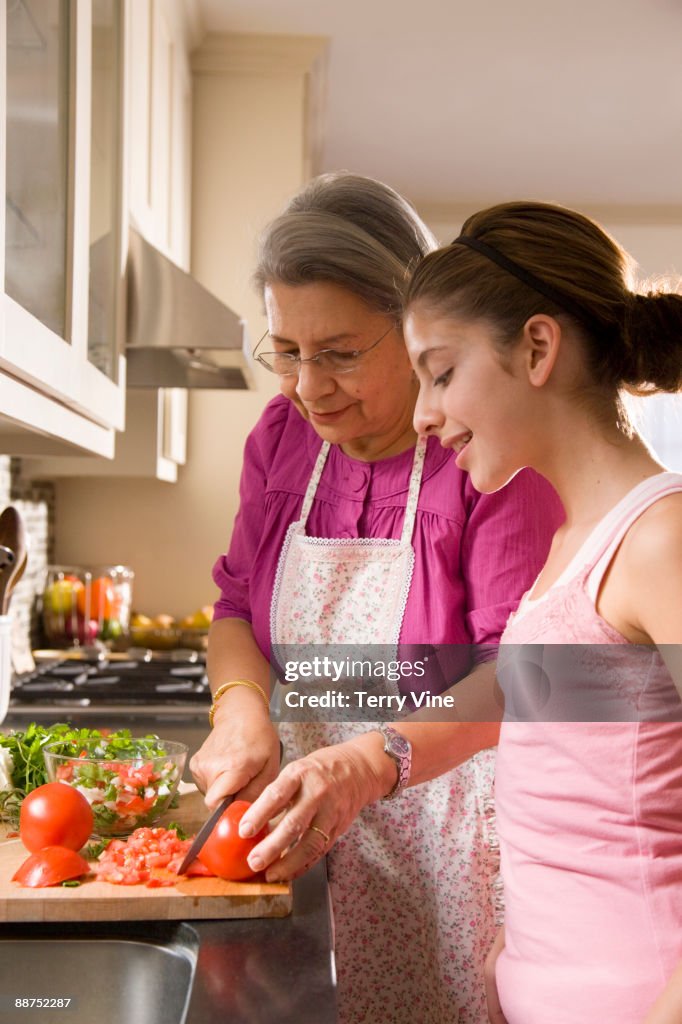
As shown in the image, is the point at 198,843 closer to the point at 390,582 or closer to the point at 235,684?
the point at 235,684

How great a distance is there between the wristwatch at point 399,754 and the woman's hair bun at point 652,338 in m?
0.44

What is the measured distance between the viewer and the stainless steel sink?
97 cm

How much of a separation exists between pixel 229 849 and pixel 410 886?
0.40 m

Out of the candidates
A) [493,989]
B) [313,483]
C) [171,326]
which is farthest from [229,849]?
[171,326]

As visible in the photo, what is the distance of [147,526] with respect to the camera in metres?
3.28

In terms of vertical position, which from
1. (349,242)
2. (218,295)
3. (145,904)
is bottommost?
(145,904)

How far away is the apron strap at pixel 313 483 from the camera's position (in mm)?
1469

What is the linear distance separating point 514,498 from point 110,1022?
0.71 meters

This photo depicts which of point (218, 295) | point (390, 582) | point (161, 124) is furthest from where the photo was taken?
point (218, 295)

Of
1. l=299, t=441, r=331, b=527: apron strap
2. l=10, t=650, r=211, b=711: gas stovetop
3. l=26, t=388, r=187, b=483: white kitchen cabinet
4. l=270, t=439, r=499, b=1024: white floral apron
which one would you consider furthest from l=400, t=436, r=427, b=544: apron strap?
l=26, t=388, r=187, b=483: white kitchen cabinet

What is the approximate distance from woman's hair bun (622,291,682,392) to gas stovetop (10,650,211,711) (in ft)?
4.76

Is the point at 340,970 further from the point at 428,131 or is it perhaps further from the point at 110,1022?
the point at 428,131

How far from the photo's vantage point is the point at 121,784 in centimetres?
114

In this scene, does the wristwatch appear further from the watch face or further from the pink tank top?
the pink tank top
